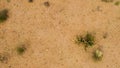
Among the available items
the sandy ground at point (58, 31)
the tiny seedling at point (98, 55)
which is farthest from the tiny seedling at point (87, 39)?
the tiny seedling at point (98, 55)

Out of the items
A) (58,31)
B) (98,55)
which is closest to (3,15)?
(58,31)

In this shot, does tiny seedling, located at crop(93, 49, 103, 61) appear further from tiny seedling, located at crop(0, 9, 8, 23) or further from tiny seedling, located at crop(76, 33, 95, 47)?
tiny seedling, located at crop(0, 9, 8, 23)

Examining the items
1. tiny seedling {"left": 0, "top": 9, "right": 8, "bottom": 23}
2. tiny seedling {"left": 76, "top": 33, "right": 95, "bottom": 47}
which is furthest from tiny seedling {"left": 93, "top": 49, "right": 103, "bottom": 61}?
tiny seedling {"left": 0, "top": 9, "right": 8, "bottom": 23}

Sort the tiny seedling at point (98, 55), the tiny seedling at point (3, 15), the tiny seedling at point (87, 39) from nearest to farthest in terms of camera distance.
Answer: the tiny seedling at point (98, 55) < the tiny seedling at point (87, 39) < the tiny seedling at point (3, 15)

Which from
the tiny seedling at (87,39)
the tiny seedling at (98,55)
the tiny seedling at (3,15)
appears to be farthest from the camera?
the tiny seedling at (3,15)

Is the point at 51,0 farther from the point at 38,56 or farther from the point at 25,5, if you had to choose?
the point at 38,56

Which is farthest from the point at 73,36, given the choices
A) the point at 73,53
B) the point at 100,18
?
the point at 100,18

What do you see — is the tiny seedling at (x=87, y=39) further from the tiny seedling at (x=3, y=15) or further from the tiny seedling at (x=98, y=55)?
the tiny seedling at (x=3, y=15)

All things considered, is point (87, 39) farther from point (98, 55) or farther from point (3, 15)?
point (3, 15)
